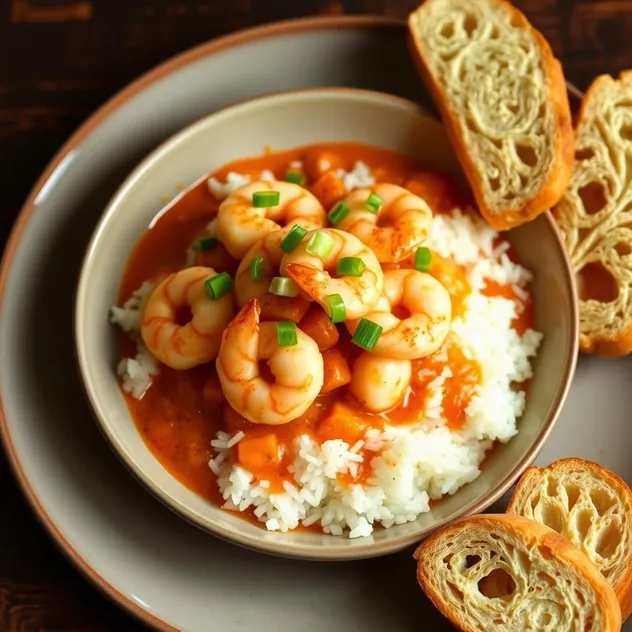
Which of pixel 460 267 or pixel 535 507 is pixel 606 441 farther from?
pixel 460 267

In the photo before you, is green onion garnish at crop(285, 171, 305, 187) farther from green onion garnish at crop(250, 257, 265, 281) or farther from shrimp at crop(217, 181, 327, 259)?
green onion garnish at crop(250, 257, 265, 281)

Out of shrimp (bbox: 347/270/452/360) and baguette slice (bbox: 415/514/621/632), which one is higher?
shrimp (bbox: 347/270/452/360)

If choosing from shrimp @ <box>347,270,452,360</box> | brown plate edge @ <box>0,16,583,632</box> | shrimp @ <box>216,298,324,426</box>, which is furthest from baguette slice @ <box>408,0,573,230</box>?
shrimp @ <box>216,298,324,426</box>

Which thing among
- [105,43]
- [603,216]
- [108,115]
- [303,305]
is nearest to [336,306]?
[303,305]

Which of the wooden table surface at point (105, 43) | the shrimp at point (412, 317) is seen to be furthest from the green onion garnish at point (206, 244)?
the wooden table surface at point (105, 43)

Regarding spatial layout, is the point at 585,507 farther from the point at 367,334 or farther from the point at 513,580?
the point at 367,334

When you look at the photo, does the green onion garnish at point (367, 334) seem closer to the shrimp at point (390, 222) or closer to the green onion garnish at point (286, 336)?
the green onion garnish at point (286, 336)
